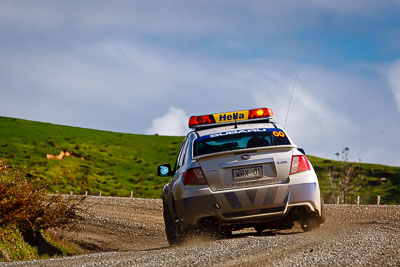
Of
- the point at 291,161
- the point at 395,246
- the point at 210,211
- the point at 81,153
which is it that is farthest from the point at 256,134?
the point at 81,153

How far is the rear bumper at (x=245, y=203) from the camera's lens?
891cm

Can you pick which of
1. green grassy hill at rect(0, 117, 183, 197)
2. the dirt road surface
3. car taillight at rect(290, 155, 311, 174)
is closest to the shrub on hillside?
the dirt road surface

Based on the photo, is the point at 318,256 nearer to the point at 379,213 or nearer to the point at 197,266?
the point at 197,266

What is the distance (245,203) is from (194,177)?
0.84 m

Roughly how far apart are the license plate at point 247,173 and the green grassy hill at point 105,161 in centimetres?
6101

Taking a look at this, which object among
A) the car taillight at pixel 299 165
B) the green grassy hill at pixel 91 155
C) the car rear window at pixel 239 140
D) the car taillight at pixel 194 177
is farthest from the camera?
the green grassy hill at pixel 91 155

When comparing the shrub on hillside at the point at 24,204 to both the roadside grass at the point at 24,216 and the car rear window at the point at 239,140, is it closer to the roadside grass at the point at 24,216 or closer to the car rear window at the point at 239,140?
the roadside grass at the point at 24,216

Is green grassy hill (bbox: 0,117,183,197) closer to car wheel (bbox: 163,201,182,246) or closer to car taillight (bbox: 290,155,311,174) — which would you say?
car wheel (bbox: 163,201,182,246)

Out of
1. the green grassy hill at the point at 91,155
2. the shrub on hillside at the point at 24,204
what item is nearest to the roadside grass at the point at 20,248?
the shrub on hillside at the point at 24,204

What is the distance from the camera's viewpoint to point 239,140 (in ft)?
32.0

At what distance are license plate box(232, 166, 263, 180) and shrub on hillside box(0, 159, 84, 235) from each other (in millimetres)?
6551

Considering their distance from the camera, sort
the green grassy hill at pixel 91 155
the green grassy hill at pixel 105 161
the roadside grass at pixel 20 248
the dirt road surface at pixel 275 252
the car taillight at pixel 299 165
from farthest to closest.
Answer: the green grassy hill at pixel 105 161, the green grassy hill at pixel 91 155, the roadside grass at pixel 20 248, the car taillight at pixel 299 165, the dirt road surface at pixel 275 252

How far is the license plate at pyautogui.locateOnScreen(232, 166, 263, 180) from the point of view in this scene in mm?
8977

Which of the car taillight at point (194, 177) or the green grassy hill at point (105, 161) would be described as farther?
the green grassy hill at point (105, 161)
